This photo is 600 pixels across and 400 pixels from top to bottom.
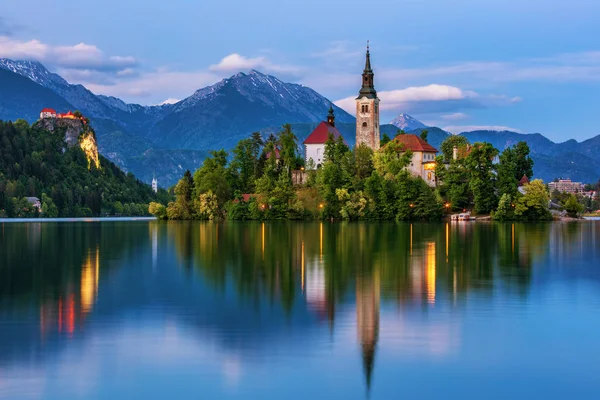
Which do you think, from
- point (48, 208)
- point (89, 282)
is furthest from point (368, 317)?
point (48, 208)

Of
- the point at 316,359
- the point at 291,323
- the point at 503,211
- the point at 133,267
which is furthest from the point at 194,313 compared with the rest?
the point at 503,211

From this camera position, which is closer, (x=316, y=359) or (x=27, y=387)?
(x=27, y=387)

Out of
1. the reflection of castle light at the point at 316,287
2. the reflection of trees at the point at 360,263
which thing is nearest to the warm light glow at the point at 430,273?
the reflection of trees at the point at 360,263

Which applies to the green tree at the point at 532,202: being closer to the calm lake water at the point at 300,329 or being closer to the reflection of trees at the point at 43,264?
the reflection of trees at the point at 43,264

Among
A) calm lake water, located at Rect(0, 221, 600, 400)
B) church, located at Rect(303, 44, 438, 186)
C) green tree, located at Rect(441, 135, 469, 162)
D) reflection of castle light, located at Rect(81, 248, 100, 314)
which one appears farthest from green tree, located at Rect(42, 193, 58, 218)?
calm lake water, located at Rect(0, 221, 600, 400)

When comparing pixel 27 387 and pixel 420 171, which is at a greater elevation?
pixel 420 171

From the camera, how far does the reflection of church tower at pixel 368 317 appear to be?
62.3 feet

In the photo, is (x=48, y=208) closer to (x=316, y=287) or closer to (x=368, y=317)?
(x=316, y=287)

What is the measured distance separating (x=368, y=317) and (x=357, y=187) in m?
95.6

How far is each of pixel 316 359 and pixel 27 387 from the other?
662 cm

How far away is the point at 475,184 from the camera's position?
4451 inches

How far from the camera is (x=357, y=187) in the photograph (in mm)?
119938

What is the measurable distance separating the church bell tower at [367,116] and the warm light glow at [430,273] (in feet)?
279

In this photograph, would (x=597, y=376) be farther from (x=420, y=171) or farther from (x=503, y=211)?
(x=420, y=171)
